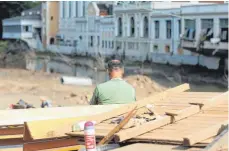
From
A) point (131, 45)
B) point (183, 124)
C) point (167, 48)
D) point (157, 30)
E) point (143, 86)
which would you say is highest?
point (157, 30)

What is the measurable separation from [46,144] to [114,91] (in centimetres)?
106

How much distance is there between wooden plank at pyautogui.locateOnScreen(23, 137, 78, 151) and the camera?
19.2 feet

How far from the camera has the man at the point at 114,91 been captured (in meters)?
6.61

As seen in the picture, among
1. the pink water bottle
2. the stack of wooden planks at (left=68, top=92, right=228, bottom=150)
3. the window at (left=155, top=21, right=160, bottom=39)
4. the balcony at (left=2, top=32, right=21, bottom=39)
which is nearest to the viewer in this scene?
the pink water bottle

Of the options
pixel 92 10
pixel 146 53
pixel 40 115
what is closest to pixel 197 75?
pixel 146 53

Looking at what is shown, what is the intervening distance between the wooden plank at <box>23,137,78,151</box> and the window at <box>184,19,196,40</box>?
41672 millimetres

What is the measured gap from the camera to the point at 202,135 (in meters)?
4.58

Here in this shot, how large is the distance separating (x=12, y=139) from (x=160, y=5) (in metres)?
49.9

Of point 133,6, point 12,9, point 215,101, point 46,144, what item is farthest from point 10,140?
point 12,9

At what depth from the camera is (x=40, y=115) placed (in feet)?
22.1

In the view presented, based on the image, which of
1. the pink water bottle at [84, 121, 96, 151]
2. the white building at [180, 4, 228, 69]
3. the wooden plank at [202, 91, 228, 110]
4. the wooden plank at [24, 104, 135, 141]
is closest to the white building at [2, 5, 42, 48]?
the white building at [180, 4, 228, 69]

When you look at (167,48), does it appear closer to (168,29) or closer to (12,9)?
(168,29)

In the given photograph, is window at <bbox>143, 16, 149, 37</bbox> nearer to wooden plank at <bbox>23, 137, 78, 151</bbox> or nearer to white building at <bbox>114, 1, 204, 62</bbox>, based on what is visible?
white building at <bbox>114, 1, 204, 62</bbox>

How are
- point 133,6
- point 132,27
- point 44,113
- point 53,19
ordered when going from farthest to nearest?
1. point 53,19
2. point 132,27
3. point 133,6
4. point 44,113
